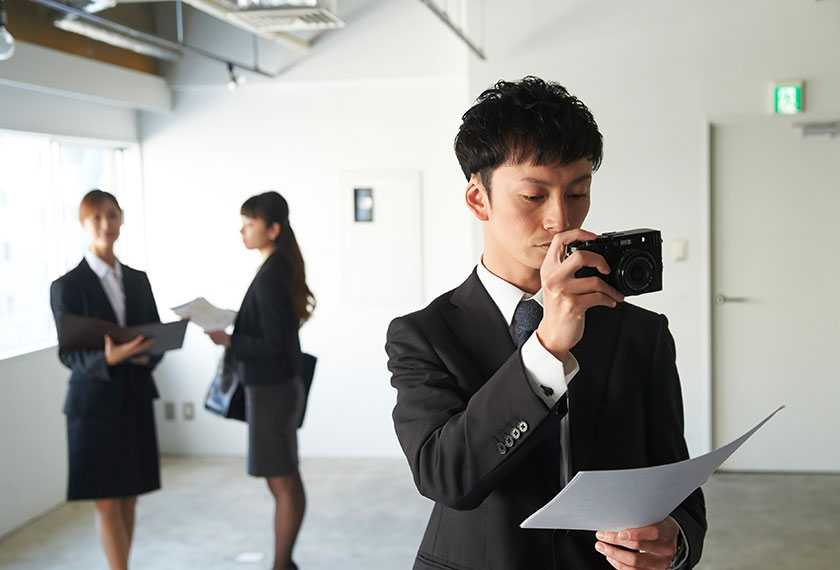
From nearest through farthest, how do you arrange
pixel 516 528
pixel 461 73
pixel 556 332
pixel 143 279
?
1. pixel 556 332
2. pixel 516 528
3. pixel 143 279
4. pixel 461 73

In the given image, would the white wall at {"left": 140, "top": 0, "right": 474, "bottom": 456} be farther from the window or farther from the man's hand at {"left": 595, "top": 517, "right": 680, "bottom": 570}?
the man's hand at {"left": 595, "top": 517, "right": 680, "bottom": 570}

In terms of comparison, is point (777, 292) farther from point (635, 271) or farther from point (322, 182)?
point (635, 271)

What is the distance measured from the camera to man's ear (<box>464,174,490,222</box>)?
133 cm

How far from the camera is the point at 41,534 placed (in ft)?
15.9

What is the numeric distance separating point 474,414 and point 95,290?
280 centimetres

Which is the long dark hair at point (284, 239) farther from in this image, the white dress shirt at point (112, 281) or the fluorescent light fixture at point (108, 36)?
the fluorescent light fixture at point (108, 36)

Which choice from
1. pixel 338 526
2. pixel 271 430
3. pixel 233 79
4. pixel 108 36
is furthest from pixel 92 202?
pixel 233 79

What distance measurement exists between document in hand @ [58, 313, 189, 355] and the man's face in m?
2.59

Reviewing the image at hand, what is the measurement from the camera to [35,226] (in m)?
5.23

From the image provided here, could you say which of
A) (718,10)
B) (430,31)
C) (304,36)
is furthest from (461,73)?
(718,10)

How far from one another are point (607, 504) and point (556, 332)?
0.24 meters

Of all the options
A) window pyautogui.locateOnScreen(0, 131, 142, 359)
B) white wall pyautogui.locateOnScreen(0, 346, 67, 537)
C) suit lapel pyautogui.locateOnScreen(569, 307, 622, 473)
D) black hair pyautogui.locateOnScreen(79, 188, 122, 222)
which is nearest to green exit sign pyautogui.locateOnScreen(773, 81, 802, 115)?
black hair pyautogui.locateOnScreen(79, 188, 122, 222)

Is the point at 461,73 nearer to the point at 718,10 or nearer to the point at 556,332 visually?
the point at 718,10

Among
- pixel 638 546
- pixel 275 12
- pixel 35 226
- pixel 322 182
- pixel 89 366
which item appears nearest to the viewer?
pixel 638 546
